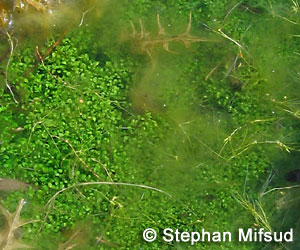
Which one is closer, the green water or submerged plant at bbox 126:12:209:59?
the green water

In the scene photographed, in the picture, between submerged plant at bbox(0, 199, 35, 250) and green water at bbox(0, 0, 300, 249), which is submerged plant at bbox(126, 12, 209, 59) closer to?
green water at bbox(0, 0, 300, 249)

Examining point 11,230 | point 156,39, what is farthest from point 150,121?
point 11,230

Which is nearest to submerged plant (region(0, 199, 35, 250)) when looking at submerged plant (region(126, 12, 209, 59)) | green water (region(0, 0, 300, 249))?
green water (region(0, 0, 300, 249))

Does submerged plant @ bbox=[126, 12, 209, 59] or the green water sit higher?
submerged plant @ bbox=[126, 12, 209, 59]

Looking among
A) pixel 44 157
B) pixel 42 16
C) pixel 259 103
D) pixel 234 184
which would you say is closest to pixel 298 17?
pixel 259 103

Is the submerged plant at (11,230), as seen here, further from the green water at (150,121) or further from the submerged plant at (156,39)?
the submerged plant at (156,39)

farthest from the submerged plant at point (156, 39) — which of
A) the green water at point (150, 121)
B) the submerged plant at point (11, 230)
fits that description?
the submerged plant at point (11, 230)

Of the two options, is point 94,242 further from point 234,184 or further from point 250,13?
point 250,13

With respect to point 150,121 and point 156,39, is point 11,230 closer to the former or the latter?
point 150,121

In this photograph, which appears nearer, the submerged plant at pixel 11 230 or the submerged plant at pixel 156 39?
the submerged plant at pixel 11 230
